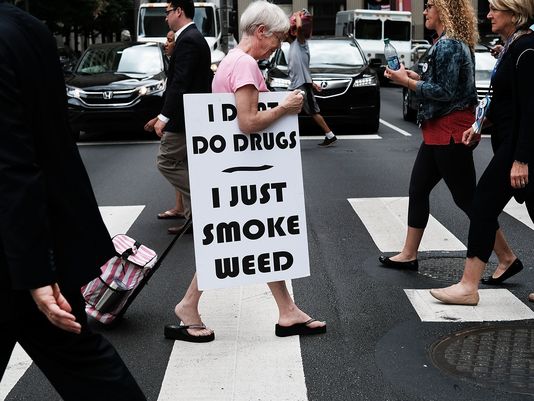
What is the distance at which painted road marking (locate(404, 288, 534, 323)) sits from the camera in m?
5.16

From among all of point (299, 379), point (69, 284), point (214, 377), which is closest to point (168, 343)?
point (214, 377)

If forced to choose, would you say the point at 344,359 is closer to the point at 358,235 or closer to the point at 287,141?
the point at 287,141

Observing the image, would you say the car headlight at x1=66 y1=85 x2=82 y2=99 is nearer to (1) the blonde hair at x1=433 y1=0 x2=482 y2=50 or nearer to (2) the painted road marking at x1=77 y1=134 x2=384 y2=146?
(2) the painted road marking at x1=77 y1=134 x2=384 y2=146

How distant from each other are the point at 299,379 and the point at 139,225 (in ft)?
13.4

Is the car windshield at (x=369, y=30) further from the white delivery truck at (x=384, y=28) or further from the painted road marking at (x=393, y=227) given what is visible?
the painted road marking at (x=393, y=227)

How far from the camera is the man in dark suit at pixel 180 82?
685 centimetres

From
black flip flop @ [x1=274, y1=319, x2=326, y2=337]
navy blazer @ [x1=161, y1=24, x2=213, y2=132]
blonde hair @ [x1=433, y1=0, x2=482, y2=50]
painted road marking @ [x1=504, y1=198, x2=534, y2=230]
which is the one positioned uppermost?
blonde hair @ [x1=433, y1=0, x2=482, y2=50]

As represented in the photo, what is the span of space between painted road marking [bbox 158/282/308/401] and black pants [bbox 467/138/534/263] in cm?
130

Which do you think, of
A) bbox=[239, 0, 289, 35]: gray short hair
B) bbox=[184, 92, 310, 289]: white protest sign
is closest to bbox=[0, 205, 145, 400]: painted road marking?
bbox=[184, 92, 310, 289]: white protest sign

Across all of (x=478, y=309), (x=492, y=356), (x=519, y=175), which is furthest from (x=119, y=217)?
(x=492, y=356)

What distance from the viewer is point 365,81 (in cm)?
1515

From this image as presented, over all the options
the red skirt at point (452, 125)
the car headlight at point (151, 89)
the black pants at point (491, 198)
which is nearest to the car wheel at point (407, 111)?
the car headlight at point (151, 89)

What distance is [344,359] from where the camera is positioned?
14.9 feet

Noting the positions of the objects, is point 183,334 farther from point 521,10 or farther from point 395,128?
point 395,128
